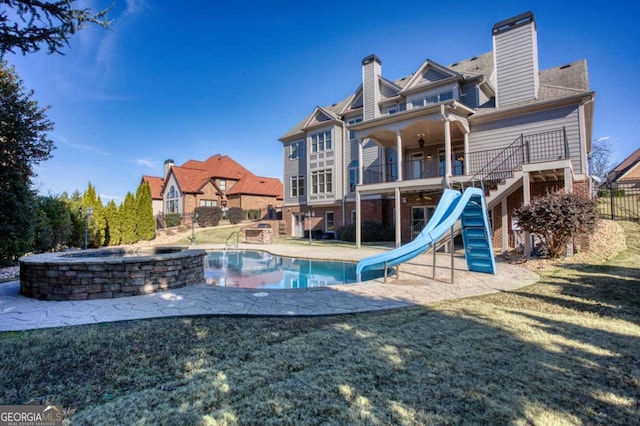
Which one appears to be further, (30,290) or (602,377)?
(30,290)

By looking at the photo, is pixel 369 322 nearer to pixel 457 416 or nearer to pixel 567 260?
pixel 457 416

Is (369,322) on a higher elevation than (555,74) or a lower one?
lower

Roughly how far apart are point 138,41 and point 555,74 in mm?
19977

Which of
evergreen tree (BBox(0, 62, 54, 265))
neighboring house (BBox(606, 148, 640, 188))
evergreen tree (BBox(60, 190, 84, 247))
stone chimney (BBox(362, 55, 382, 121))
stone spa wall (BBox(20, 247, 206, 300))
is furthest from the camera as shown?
neighboring house (BBox(606, 148, 640, 188))

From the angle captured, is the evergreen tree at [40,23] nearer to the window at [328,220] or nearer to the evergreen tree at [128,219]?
the evergreen tree at [128,219]

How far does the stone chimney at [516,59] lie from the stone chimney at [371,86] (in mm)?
6901

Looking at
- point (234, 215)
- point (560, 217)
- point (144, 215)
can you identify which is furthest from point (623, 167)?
point (144, 215)

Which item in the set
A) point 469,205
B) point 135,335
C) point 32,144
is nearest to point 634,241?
point 469,205

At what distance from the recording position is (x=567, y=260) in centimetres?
980

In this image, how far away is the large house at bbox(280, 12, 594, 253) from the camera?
42.1ft

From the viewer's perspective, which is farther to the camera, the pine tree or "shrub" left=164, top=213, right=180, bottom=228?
"shrub" left=164, top=213, right=180, bottom=228

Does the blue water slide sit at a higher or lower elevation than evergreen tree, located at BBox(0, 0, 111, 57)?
lower

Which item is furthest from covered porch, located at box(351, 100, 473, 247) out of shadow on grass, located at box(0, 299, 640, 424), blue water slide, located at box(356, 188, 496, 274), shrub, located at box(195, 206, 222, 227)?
shrub, located at box(195, 206, 222, 227)

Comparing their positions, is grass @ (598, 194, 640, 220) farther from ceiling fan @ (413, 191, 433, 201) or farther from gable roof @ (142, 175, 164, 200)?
gable roof @ (142, 175, 164, 200)
